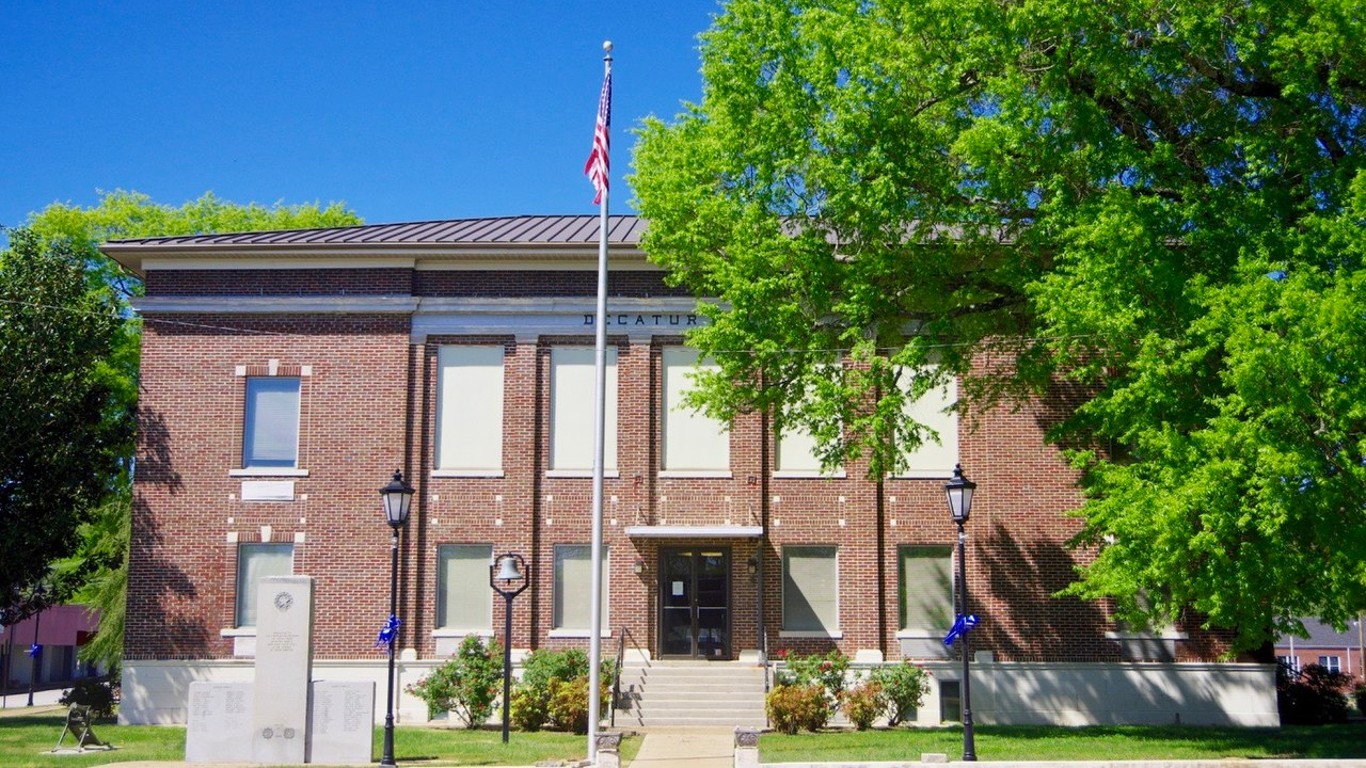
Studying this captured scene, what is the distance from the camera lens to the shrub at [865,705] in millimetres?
26422

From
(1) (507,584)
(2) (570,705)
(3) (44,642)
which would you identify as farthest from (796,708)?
(3) (44,642)

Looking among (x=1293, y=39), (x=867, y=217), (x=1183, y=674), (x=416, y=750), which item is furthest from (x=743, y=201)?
(x=1183, y=674)

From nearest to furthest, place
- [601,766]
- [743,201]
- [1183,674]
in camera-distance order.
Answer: [601,766] < [743,201] < [1183,674]

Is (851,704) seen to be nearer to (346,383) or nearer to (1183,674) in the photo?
(1183,674)

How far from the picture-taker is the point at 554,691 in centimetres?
2617

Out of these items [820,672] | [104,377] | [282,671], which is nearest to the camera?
[282,671]

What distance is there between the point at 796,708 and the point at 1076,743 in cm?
512

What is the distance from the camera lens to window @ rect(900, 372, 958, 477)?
96.6 ft

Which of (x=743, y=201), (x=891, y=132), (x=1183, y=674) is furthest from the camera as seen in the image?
(x=1183, y=674)

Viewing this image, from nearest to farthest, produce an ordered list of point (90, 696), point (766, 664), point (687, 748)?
point (687, 748) → point (90, 696) → point (766, 664)

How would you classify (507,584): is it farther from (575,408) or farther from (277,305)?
(277,305)

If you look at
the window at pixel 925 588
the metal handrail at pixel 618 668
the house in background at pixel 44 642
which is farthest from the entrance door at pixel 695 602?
the house in background at pixel 44 642

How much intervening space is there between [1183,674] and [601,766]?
1535 centimetres

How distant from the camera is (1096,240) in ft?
66.1
